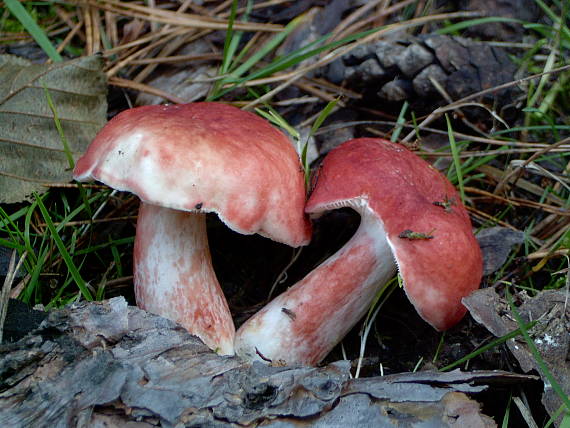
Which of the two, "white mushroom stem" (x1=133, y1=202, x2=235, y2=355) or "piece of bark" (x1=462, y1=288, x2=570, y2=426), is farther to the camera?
"white mushroom stem" (x1=133, y1=202, x2=235, y2=355)

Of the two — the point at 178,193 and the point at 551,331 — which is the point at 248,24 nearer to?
the point at 178,193

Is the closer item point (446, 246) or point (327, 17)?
point (446, 246)

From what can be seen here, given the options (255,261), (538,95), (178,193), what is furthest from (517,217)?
(178,193)

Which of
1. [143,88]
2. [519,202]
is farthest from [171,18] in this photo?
[519,202]

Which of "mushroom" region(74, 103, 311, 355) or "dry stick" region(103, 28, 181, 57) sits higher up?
"dry stick" region(103, 28, 181, 57)

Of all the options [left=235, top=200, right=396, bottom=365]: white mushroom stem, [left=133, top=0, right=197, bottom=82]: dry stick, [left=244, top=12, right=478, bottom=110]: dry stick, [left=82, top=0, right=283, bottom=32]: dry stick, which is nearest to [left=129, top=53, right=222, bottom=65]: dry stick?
[left=133, top=0, right=197, bottom=82]: dry stick

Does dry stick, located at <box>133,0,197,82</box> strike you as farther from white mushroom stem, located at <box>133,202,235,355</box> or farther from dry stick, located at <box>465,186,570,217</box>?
dry stick, located at <box>465,186,570,217</box>

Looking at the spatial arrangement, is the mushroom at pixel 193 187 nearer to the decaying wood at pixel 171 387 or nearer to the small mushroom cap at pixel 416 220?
the small mushroom cap at pixel 416 220

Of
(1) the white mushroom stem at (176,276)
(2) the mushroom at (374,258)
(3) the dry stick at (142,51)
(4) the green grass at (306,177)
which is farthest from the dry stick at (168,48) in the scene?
(2) the mushroom at (374,258)
